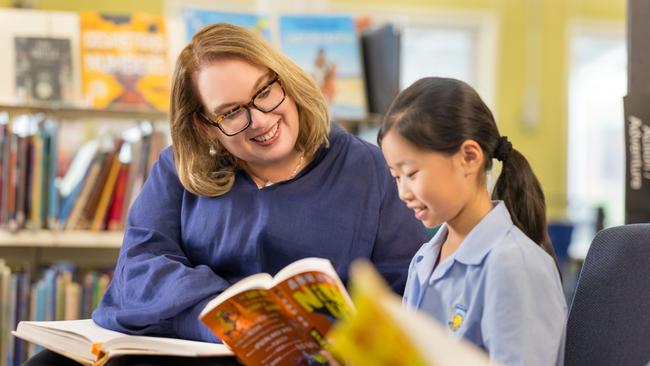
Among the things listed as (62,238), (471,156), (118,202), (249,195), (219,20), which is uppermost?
(219,20)

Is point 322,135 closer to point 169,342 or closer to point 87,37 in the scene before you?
point 169,342

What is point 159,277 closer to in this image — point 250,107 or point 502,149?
point 250,107

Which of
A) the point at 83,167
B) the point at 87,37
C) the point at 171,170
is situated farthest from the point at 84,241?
the point at 171,170

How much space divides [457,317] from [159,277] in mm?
580

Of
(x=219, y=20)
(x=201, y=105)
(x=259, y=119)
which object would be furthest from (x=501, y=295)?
(x=219, y=20)

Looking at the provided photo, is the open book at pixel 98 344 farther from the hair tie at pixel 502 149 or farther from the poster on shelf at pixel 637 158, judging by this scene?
the poster on shelf at pixel 637 158

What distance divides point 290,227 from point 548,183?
559 centimetres

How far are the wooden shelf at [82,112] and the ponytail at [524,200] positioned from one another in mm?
2246

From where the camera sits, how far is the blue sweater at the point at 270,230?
4.85 ft

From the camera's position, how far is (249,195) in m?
1.55

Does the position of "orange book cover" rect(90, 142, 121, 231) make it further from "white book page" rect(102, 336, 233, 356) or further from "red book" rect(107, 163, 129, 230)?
"white book page" rect(102, 336, 233, 356)

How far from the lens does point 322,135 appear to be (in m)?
1.58

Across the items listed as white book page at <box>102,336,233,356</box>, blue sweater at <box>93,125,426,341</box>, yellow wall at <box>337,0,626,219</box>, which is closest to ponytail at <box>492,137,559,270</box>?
blue sweater at <box>93,125,426,341</box>

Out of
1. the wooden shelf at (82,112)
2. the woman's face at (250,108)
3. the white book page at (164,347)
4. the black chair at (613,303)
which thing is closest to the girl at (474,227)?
the black chair at (613,303)
